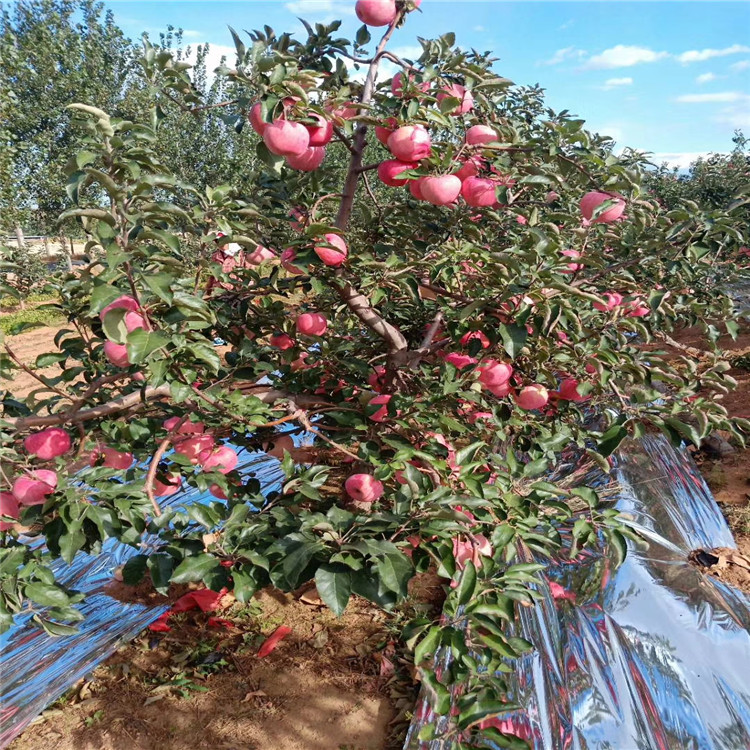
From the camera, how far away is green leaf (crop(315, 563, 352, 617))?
942mm

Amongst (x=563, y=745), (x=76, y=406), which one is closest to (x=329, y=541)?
(x=76, y=406)

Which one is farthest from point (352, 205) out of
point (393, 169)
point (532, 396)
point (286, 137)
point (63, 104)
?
point (63, 104)

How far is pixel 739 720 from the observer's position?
1.60 m

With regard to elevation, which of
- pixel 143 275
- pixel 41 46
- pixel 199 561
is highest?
pixel 41 46

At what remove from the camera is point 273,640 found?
85.7 inches

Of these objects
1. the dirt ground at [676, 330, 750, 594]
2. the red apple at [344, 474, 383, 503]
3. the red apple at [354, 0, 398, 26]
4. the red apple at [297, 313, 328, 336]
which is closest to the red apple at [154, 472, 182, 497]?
the red apple at [344, 474, 383, 503]

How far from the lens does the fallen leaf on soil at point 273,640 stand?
6.98 feet

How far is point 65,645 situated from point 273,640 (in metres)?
0.75

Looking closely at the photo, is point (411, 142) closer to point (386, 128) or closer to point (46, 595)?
point (386, 128)

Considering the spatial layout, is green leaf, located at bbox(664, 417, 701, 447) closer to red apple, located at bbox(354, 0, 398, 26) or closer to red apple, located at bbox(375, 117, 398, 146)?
red apple, located at bbox(375, 117, 398, 146)

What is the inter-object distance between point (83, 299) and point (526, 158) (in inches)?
55.8

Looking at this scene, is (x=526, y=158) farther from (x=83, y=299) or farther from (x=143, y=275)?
(x=83, y=299)

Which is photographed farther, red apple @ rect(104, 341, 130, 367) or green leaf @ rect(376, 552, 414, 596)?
red apple @ rect(104, 341, 130, 367)

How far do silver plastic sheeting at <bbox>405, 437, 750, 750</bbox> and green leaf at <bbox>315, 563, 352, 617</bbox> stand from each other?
0.60 metres
